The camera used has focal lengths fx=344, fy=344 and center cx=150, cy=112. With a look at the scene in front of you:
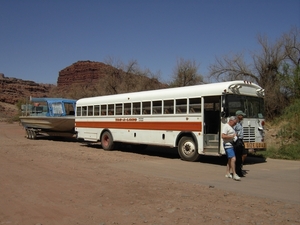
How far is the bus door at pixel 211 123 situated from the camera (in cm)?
1204

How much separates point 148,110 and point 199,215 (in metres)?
9.01

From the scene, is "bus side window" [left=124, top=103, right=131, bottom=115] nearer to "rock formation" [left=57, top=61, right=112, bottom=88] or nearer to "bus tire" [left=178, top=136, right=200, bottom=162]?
"bus tire" [left=178, top=136, right=200, bottom=162]

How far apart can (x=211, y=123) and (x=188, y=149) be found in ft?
4.35

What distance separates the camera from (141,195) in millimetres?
7172

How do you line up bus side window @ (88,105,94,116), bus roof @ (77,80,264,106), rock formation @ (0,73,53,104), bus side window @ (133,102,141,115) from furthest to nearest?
rock formation @ (0,73,53,104) < bus side window @ (88,105,94,116) < bus side window @ (133,102,141,115) < bus roof @ (77,80,264,106)

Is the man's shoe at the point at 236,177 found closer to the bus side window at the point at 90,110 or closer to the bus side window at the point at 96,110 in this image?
the bus side window at the point at 96,110

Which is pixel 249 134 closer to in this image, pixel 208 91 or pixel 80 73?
pixel 208 91

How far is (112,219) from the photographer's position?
18.3 feet

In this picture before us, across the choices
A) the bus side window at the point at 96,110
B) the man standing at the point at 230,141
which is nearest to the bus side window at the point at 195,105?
the man standing at the point at 230,141

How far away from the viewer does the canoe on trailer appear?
2173cm

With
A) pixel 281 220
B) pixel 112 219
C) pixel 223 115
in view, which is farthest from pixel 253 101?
pixel 112 219

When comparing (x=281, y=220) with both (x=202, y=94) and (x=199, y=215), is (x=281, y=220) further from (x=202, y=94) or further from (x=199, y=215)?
(x=202, y=94)

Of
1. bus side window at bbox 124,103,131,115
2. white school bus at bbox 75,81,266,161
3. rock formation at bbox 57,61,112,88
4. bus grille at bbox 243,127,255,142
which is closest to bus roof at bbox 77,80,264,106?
white school bus at bbox 75,81,266,161

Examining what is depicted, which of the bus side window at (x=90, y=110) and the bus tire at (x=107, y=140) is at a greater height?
the bus side window at (x=90, y=110)
